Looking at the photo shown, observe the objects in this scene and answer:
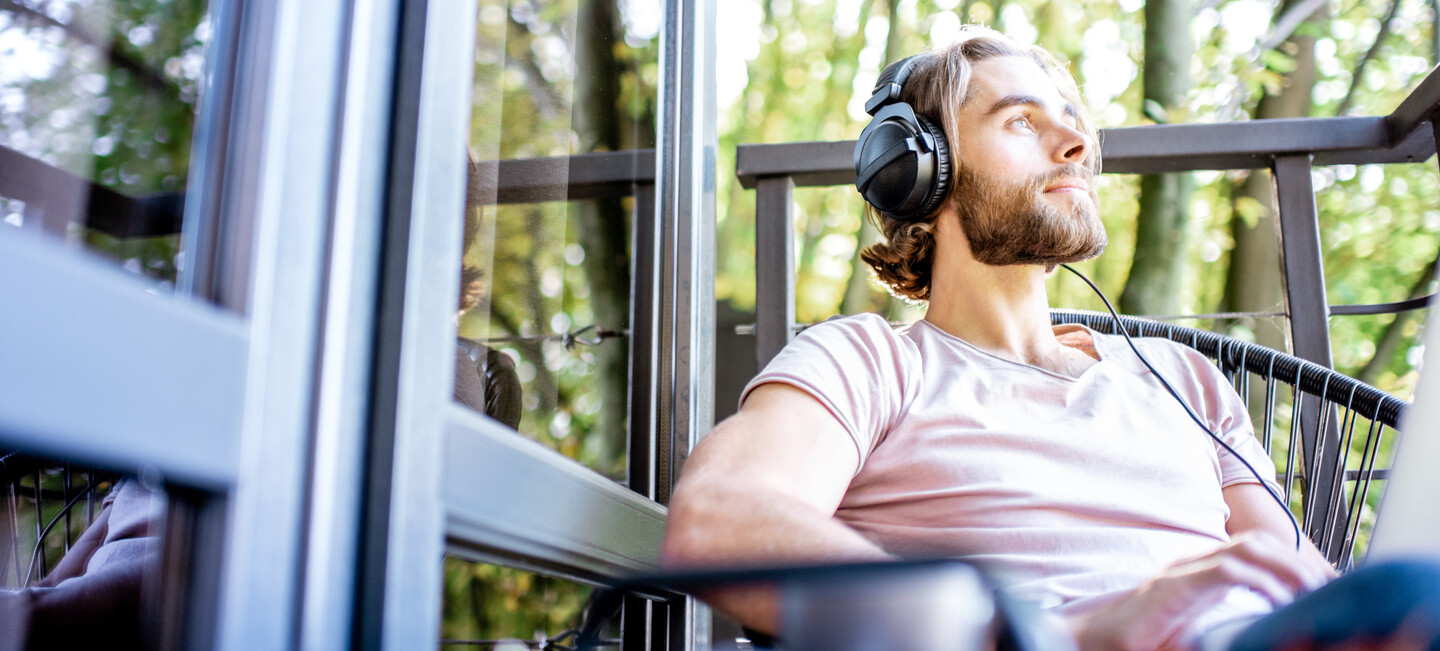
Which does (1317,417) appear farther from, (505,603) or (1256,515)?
(505,603)

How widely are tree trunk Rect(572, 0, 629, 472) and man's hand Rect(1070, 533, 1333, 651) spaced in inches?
24.4

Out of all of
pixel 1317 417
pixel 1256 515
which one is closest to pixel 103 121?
pixel 1256 515

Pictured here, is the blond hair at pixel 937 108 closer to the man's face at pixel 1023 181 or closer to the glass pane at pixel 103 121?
the man's face at pixel 1023 181

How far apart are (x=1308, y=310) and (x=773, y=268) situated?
36.7 inches

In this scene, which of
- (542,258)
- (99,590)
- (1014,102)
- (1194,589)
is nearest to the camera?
(99,590)

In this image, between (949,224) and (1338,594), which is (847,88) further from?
(1338,594)

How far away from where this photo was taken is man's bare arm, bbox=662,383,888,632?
772 mm

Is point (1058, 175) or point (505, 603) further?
point (1058, 175)

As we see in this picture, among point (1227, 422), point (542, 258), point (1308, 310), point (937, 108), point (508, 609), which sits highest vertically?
point (937, 108)

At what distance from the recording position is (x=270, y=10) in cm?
50

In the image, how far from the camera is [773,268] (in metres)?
1.77

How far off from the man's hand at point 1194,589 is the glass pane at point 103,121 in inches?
26.1

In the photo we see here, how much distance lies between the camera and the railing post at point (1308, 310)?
1.51 metres

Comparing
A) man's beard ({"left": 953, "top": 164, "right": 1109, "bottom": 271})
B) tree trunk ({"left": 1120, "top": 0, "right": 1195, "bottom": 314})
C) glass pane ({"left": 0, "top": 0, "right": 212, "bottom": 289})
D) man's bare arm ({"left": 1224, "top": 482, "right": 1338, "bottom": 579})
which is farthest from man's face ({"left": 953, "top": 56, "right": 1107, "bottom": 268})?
tree trunk ({"left": 1120, "top": 0, "right": 1195, "bottom": 314})
